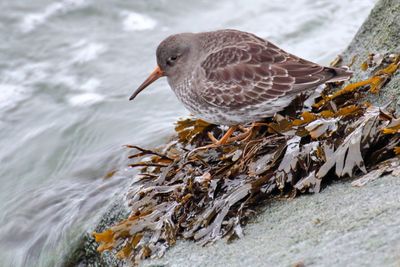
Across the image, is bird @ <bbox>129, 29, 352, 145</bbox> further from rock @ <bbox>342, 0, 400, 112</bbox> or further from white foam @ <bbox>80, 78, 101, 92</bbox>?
white foam @ <bbox>80, 78, 101, 92</bbox>

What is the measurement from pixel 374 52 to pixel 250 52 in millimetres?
985

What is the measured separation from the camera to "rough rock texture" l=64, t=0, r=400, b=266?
2.74 meters

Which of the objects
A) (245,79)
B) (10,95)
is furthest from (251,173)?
(10,95)

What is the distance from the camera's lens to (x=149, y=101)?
806 centimetres

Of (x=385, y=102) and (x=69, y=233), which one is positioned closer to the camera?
(x=385, y=102)

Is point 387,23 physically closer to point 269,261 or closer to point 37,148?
point 269,261

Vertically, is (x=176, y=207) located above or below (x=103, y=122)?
above

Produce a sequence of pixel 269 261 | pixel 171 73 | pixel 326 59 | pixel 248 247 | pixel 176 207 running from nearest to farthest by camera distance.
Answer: pixel 269 261 → pixel 248 247 → pixel 176 207 → pixel 171 73 → pixel 326 59

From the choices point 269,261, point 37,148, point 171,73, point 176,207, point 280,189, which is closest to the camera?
point 269,261

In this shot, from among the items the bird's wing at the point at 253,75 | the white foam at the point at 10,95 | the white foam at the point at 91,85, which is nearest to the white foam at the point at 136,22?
the white foam at the point at 91,85

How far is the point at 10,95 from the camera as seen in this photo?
8.49m

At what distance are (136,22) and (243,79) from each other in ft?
18.1

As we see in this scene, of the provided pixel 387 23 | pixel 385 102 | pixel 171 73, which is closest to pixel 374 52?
pixel 387 23

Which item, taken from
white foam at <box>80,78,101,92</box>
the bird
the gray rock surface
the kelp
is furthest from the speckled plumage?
white foam at <box>80,78,101,92</box>
